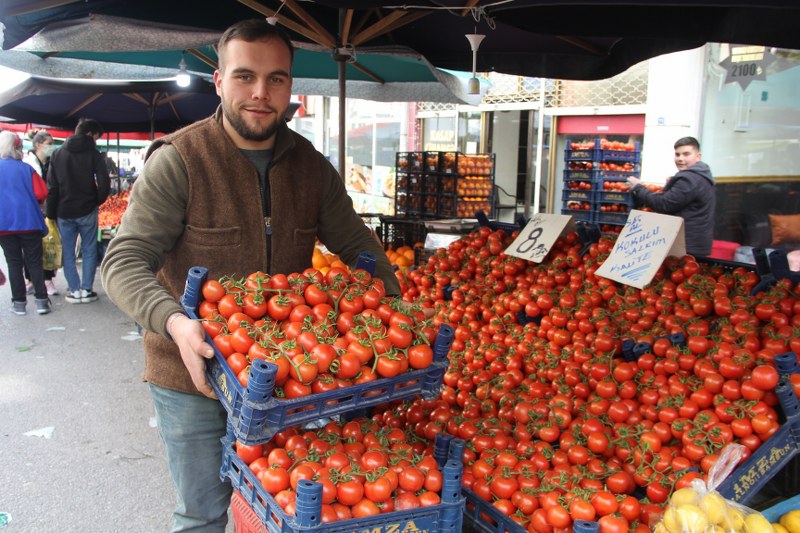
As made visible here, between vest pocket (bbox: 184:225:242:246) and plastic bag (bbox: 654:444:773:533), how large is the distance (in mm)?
1766

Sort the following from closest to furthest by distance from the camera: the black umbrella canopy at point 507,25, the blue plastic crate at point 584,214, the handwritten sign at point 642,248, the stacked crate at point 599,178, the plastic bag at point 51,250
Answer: the black umbrella canopy at point 507,25 < the handwritten sign at point 642,248 < the plastic bag at point 51,250 < the stacked crate at point 599,178 < the blue plastic crate at point 584,214

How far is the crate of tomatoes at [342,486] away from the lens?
182cm

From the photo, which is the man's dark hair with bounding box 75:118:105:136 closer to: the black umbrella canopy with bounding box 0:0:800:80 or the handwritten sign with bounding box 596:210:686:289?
the black umbrella canopy with bounding box 0:0:800:80

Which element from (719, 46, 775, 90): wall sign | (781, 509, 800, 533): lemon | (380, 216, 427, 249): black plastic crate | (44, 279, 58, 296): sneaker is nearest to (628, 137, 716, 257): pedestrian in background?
(380, 216, 427, 249): black plastic crate

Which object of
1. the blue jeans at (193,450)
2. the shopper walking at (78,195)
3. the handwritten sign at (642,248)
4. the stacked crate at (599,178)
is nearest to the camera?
the blue jeans at (193,450)

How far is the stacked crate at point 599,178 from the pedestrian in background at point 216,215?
29.6 feet

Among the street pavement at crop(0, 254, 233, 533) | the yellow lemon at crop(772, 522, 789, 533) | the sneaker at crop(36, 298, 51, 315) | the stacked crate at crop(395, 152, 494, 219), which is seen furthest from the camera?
the stacked crate at crop(395, 152, 494, 219)

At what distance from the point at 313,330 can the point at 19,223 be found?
282 inches

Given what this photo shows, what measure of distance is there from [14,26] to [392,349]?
3.26 m

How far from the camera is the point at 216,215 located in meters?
2.31

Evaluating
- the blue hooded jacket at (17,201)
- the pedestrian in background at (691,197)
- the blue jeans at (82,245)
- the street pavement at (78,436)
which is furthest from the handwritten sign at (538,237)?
the blue jeans at (82,245)

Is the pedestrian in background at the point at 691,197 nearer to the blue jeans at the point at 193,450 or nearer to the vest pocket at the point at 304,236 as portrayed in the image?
the vest pocket at the point at 304,236

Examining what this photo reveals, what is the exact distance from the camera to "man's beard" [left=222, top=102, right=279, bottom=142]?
2260 mm

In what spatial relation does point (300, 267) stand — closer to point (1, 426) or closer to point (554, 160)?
point (1, 426)
